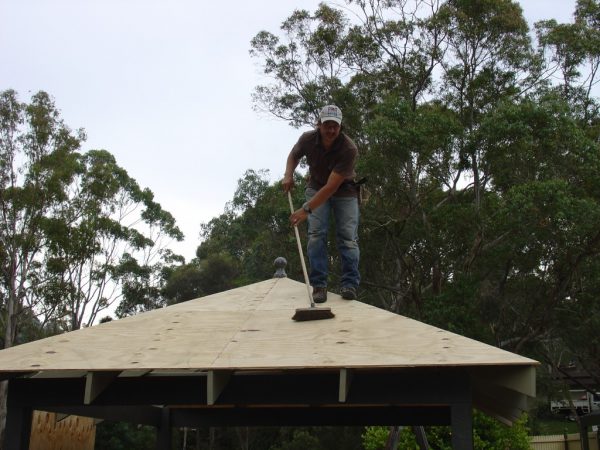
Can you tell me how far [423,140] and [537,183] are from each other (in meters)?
2.31

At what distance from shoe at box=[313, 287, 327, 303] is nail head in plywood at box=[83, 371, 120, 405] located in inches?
63.7

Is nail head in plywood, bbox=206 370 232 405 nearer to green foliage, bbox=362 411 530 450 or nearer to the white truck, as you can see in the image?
green foliage, bbox=362 411 530 450

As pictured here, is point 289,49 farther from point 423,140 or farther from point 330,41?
point 423,140

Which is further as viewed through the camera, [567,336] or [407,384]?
[567,336]

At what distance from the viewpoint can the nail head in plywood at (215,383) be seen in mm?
3059

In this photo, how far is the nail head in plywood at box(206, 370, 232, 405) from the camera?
3.06 metres

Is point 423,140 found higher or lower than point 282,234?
higher

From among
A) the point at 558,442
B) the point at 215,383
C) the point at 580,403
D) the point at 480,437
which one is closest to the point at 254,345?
the point at 215,383

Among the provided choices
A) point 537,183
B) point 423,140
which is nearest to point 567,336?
point 537,183

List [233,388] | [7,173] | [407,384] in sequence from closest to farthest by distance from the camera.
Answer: [407,384], [233,388], [7,173]

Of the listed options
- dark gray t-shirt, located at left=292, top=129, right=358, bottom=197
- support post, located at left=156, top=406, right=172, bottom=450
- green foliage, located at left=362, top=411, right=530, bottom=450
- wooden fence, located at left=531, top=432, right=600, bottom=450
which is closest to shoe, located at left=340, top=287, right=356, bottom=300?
dark gray t-shirt, located at left=292, top=129, right=358, bottom=197

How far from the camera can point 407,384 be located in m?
3.26

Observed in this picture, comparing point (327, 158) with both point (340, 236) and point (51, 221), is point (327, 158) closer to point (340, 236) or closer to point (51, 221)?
point (340, 236)

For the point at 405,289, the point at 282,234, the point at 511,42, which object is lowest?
the point at 405,289
